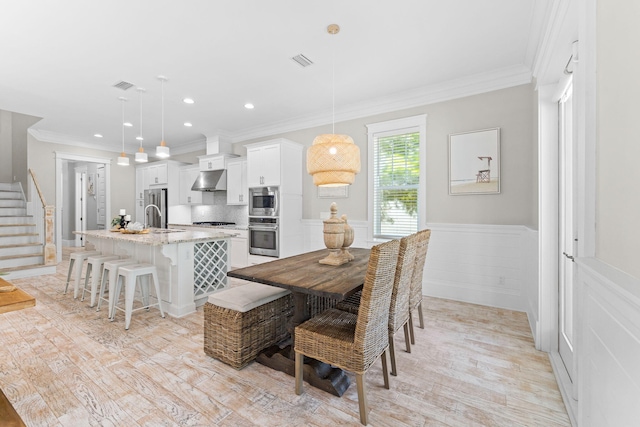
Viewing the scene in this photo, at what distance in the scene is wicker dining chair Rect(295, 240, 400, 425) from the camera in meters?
1.56

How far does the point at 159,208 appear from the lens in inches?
269

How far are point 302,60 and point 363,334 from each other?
285 centimetres

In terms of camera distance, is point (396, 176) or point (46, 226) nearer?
point (396, 176)

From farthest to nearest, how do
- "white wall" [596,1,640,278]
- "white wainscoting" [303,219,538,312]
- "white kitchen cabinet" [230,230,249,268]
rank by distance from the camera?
"white kitchen cabinet" [230,230,249,268]
"white wainscoting" [303,219,538,312]
"white wall" [596,1,640,278]

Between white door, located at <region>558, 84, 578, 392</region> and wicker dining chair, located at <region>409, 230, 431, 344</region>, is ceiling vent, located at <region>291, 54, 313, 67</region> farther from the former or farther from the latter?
white door, located at <region>558, 84, 578, 392</region>

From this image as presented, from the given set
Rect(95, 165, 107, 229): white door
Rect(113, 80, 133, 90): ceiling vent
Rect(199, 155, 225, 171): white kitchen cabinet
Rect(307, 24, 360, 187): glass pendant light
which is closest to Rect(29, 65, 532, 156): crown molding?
Rect(199, 155, 225, 171): white kitchen cabinet

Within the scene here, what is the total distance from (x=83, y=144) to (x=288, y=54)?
6.36 meters

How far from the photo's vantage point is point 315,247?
509 centimetres

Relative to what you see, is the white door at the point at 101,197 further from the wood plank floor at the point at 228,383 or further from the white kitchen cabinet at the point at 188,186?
the wood plank floor at the point at 228,383

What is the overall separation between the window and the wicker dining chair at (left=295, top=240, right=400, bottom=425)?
2.53 meters

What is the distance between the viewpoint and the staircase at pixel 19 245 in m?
4.77

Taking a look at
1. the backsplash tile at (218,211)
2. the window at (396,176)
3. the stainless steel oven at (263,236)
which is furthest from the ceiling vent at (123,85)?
the window at (396,176)

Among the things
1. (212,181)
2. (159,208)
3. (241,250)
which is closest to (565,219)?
(241,250)

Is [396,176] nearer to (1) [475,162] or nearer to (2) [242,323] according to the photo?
(1) [475,162]
